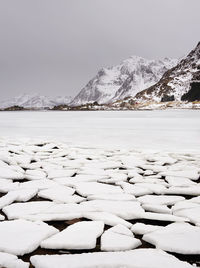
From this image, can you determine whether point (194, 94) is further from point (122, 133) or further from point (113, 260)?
point (113, 260)

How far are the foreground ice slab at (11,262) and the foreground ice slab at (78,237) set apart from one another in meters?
0.18

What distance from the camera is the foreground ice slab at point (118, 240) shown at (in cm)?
136

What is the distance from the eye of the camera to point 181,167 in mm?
3303

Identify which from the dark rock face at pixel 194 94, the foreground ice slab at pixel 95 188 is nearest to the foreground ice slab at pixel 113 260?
the foreground ice slab at pixel 95 188

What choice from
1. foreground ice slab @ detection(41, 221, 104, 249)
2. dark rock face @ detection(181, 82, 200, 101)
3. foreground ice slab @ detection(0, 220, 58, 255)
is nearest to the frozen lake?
foreground ice slab @ detection(41, 221, 104, 249)

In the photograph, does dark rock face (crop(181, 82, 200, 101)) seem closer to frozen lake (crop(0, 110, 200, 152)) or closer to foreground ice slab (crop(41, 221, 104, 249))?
frozen lake (crop(0, 110, 200, 152))

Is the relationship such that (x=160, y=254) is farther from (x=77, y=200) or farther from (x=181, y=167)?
(x=181, y=167)

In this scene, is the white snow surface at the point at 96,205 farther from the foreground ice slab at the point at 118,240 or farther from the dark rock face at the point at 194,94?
the dark rock face at the point at 194,94

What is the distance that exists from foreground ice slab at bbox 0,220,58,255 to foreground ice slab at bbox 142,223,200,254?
58 cm

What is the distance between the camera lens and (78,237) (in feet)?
4.80

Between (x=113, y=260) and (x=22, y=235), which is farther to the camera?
(x=22, y=235)

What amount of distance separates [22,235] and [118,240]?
53 centimetres

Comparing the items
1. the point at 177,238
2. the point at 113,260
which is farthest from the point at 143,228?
the point at 113,260

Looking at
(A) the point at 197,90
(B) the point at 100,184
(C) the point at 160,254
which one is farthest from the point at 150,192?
(A) the point at 197,90
